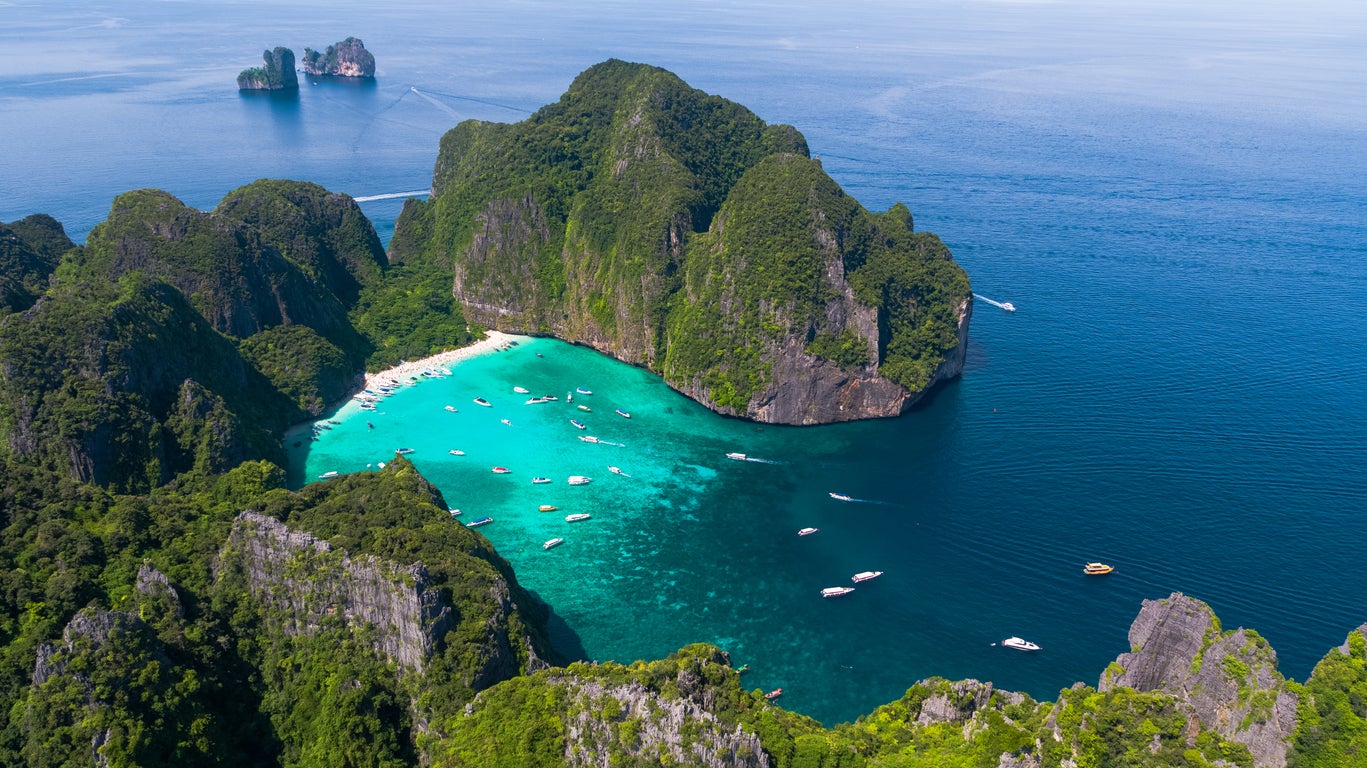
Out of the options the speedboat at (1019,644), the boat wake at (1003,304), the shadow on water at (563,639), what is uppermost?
the boat wake at (1003,304)

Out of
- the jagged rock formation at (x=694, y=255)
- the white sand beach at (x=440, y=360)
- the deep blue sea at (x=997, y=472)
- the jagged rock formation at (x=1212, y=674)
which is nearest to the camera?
the jagged rock formation at (x=1212, y=674)

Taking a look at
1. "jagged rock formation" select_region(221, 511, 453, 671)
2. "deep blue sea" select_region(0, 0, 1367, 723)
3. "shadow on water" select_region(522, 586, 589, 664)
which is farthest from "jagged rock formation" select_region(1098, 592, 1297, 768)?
"jagged rock formation" select_region(221, 511, 453, 671)

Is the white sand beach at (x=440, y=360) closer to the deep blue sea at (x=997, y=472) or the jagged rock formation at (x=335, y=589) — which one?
the deep blue sea at (x=997, y=472)

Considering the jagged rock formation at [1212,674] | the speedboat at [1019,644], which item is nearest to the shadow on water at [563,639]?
the speedboat at [1019,644]

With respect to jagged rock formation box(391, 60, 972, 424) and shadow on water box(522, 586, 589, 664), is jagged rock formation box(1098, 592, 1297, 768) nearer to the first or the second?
shadow on water box(522, 586, 589, 664)

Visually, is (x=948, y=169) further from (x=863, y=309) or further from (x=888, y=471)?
(x=888, y=471)
